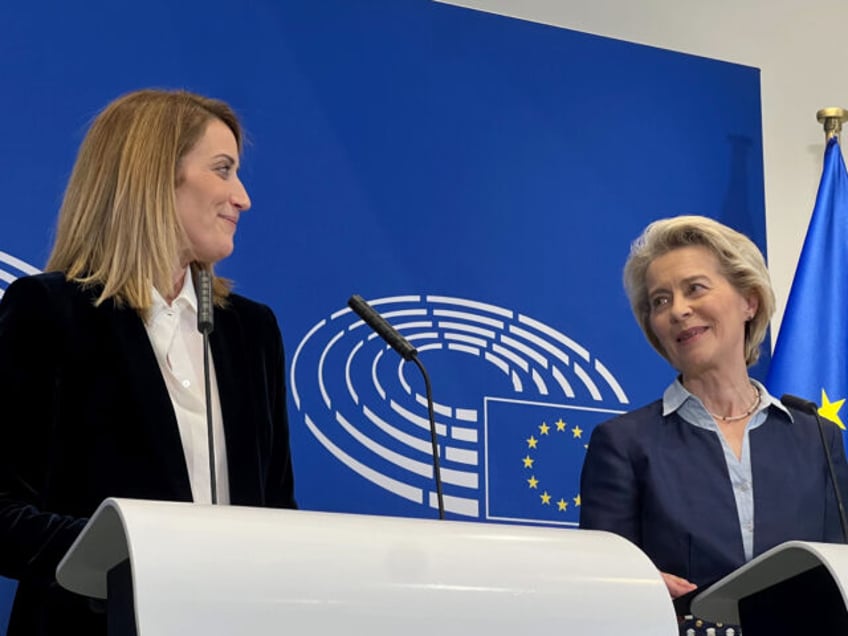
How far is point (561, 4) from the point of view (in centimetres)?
441

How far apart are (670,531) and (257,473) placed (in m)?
0.82

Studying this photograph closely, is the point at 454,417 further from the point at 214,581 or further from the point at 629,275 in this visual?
the point at 214,581

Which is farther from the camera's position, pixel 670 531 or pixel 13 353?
pixel 670 531

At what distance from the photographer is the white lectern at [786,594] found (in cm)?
172

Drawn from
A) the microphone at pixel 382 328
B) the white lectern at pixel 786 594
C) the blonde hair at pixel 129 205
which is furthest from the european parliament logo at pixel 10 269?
the white lectern at pixel 786 594

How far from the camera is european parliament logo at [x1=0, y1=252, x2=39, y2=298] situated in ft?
10.5

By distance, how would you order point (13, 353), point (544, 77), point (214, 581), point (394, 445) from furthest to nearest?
point (544, 77) → point (394, 445) → point (13, 353) → point (214, 581)

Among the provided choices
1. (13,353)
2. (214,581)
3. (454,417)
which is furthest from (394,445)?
(214,581)

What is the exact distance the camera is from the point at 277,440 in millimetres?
2654

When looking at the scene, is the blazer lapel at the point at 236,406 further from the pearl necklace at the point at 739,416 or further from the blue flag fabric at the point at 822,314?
the blue flag fabric at the point at 822,314

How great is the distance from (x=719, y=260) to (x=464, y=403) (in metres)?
0.87

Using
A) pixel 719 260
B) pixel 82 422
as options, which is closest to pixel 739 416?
pixel 719 260

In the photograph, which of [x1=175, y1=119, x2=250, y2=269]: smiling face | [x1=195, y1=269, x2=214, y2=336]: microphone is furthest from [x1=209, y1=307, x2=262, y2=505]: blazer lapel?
[x1=195, y1=269, x2=214, y2=336]: microphone

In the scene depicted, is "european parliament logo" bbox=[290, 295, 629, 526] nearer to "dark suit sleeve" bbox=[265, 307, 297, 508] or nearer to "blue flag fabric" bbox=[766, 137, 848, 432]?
"blue flag fabric" bbox=[766, 137, 848, 432]
